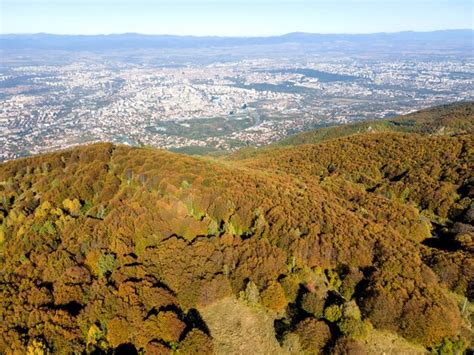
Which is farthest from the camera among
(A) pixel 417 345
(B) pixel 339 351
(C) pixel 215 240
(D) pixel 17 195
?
(D) pixel 17 195

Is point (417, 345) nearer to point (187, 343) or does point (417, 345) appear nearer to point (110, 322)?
point (187, 343)

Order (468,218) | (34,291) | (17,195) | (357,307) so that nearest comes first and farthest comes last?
(357,307), (34,291), (468,218), (17,195)

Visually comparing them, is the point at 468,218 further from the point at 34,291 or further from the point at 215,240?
the point at 34,291

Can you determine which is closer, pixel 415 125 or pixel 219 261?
pixel 219 261

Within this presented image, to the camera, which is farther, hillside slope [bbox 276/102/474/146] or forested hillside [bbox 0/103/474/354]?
hillside slope [bbox 276/102/474/146]

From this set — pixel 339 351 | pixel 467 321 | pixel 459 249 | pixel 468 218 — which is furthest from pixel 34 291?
pixel 468 218

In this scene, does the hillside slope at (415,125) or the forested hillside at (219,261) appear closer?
the forested hillside at (219,261)

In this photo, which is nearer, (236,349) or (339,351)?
(339,351)

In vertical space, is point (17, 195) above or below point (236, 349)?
above
